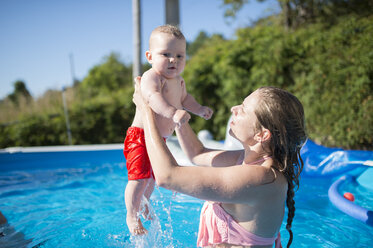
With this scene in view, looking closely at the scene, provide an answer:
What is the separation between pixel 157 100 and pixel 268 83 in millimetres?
5905

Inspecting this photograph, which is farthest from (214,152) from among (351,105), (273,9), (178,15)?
(273,9)

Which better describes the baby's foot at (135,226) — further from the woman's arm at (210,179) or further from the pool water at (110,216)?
the woman's arm at (210,179)

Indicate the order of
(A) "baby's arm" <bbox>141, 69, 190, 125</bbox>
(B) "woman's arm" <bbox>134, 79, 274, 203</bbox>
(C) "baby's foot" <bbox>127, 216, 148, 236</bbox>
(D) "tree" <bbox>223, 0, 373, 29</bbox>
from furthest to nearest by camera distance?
(D) "tree" <bbox>223, 0, 373, 29</bbox>
(C) "baby's foot" <bbox>127, 216, 148, 236</bbox>
(A) "baby's arm" <bbox>141, 69, 190, 125</bbox>
(B) "woman's arm" <bbox>134, 79, 274, 203</bbox>

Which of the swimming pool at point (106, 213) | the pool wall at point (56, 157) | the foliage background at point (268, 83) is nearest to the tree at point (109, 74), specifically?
the foliage background at point (268, 83)

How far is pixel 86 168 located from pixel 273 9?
29.8 ft

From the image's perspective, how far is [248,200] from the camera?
58.2 inches

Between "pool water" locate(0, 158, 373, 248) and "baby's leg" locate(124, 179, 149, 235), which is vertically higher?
"baby's leg" locate(124, 179, 149, 235)

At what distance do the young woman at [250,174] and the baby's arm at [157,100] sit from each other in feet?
0.32

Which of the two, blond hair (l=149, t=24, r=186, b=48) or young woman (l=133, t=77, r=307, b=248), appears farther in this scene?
blond hair (l=149, t=24, r=186, b=48)

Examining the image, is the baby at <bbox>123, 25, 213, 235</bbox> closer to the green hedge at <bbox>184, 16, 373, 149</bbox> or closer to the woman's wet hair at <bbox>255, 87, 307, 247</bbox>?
the woman's wet hair at <bbox>255, 87, 307, 247</bbox>

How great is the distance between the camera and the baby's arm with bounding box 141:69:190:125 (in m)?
1.69

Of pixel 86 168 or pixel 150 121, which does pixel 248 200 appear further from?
pixel 86 168

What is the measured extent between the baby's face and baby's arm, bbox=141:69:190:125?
7cm

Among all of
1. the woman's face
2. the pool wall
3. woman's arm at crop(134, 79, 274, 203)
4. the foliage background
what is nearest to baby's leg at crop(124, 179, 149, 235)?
woman's arm at crop(134, 79, 274, 203)
